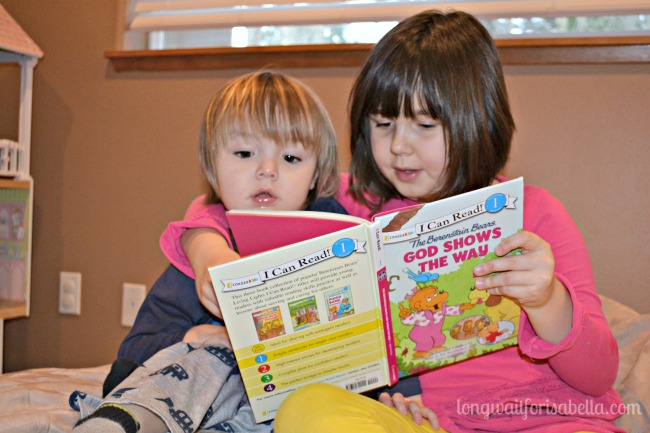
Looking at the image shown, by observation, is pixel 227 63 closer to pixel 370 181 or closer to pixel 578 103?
pixel 370 181

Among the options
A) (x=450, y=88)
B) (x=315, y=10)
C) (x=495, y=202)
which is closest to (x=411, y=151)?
(x=450, y=88)

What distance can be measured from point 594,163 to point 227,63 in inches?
36.7

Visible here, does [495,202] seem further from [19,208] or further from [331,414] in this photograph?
[19,208]

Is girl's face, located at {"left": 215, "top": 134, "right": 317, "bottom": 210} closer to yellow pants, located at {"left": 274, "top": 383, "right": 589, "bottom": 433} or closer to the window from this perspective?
yellow pants, located at {"left": 274, "top": 383, "right": 589, "bottom": 433}

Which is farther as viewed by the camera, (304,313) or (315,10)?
(315,10)

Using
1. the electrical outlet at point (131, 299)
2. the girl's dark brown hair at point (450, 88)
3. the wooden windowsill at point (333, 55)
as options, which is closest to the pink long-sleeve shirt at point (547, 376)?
the girl's dark brown hair at point (450, 88)

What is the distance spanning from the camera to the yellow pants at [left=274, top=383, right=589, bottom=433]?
0.81 meters

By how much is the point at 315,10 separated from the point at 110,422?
3.98 ft

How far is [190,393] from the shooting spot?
3.09ft

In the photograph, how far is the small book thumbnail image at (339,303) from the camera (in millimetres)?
874

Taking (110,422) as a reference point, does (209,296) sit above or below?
above

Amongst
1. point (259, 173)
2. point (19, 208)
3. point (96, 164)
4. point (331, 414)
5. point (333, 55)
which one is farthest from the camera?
point (96, 164)

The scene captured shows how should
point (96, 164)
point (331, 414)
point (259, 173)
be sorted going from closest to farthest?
point (331, 414) < point (259, 173) < point (96, 164)

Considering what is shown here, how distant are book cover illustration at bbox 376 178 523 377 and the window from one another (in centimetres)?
87
